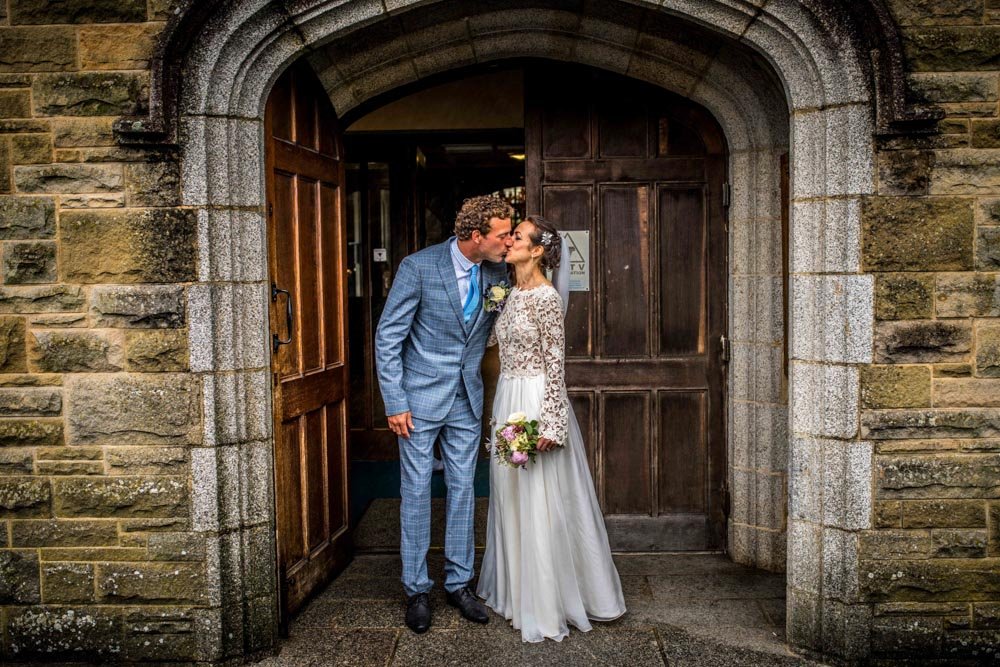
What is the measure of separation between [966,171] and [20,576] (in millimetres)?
4362

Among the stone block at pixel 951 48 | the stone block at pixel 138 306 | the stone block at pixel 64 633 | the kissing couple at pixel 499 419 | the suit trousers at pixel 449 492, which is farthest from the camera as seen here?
the suit trousers at pixel 449 492

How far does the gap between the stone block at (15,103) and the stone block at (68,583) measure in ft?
6.33

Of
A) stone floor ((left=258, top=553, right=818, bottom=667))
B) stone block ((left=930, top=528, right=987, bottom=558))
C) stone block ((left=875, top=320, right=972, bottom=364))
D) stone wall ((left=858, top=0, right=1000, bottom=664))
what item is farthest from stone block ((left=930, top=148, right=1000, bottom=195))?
stone floor ((left=258, top=553, right=818, bottom=667))

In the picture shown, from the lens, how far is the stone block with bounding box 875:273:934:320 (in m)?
3.47

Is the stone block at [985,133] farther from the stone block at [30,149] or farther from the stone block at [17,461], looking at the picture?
the stone block at [17,461]

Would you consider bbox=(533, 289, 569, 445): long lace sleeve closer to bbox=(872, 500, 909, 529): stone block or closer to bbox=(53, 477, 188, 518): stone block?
bbox=(872, 500, 909, 529): stone block

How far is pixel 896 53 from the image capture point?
3352 millimetres

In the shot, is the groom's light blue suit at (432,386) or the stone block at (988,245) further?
the groom's light blue suit at (432,386)

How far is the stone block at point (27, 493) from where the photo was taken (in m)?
3.59

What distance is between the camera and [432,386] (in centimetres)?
Answer: 397

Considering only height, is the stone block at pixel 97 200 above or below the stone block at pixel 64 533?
above

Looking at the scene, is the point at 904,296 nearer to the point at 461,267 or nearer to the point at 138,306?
the point at 461,267

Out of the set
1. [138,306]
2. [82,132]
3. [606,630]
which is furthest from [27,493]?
[606,630]

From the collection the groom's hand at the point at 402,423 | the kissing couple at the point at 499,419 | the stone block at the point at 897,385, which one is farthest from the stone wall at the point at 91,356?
the stone block at the point at 897,385
